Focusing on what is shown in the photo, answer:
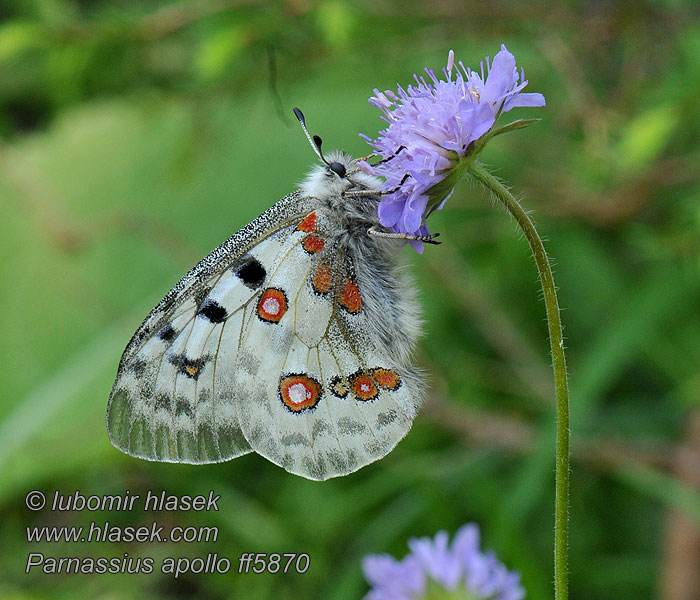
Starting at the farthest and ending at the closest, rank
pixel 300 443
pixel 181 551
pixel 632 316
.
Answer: pixel 181 551 → pixel 632 316 → pixel 300 443

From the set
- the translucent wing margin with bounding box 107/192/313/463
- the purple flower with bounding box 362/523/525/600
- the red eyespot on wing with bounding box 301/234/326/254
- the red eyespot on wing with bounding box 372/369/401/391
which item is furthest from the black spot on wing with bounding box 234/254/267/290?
the purple flower with bounding box 362/523/525/600

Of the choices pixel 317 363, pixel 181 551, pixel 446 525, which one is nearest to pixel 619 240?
pixel 446 525

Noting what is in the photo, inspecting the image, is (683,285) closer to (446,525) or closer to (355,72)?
(446,525)

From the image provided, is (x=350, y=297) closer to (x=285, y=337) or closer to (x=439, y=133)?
(x=285, y=337)

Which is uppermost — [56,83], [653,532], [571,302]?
[56,83]

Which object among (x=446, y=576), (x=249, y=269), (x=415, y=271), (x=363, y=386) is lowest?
(x=446, y=576)

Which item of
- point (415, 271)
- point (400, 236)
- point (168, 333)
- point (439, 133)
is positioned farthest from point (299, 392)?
point (415, 271)

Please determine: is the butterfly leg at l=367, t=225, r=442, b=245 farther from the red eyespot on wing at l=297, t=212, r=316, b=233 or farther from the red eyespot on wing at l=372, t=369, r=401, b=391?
the red eyespot on wing at l=372, t=369, r=401, b=391
